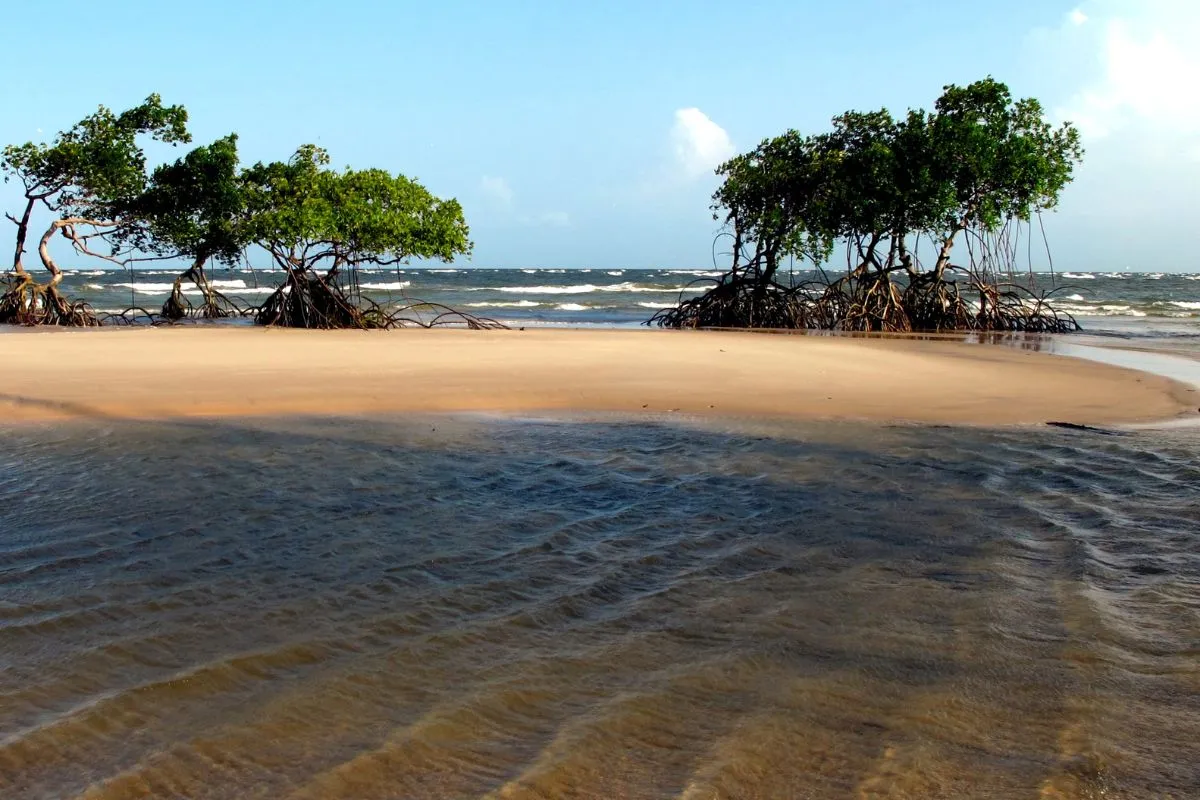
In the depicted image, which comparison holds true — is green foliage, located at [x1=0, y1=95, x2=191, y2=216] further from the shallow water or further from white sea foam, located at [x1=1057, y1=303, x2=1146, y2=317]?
white sea foam, located at [x1=1057, y1=303, x2=1146, y2=317]

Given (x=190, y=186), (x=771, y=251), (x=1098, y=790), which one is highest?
(x=190, y=186)

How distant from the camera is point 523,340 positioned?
1549 centimetres

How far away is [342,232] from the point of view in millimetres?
18500

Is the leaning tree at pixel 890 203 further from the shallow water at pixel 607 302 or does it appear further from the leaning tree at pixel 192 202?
the leaning tree at pixel 192 202

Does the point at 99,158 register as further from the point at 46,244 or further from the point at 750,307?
the point at 750,307

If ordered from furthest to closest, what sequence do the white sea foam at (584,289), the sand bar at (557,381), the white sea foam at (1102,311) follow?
the white sea foam at (584,289) < the white sea foam at (1102,311) < the sand bar at (557,381)

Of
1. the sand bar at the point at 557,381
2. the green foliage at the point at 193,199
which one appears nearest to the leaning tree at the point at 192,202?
the green foliage at the point at 193,199

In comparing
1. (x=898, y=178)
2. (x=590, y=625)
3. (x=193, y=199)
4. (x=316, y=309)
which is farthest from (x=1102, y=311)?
(x=590, y=625)

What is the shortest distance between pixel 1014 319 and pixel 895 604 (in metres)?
21.4

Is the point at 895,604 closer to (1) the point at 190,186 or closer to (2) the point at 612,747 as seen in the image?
(2) the point at 612,747

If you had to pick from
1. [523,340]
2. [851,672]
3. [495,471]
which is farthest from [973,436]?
[523,340]

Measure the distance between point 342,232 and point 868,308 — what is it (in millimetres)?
11383

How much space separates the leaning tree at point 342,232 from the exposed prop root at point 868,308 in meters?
6.37

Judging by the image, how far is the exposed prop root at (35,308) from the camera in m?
19.7
